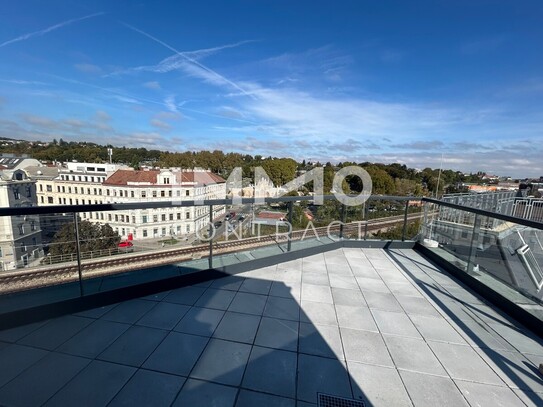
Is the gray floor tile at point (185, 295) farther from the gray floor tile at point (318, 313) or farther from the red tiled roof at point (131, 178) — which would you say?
the red tiled roof at point (131, 178)

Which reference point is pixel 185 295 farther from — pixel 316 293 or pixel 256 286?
pixel 316 293

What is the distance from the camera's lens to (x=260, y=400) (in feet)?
4.33

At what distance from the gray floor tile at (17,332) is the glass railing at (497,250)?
4.44 meters

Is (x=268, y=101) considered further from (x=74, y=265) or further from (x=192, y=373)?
(x=192, y=373)

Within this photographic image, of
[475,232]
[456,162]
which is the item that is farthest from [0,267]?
[456,162]

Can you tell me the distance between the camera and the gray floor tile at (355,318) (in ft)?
6.90

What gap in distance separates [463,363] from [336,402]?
3.56 feet

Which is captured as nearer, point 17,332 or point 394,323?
point 17,332

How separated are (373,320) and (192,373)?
1.64 metres

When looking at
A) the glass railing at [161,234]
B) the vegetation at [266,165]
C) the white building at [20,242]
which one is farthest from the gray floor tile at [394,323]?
the vegetation at [266,165]

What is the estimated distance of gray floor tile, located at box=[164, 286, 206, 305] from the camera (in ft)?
8.02

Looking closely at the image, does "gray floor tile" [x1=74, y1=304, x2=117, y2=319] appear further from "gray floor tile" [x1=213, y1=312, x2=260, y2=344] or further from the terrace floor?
"gray floor tile" [x1=213, y1=312, x2=260, y2=344]

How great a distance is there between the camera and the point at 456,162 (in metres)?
21.8

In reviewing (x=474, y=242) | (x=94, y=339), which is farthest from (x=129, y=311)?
(x=474, y=242)
